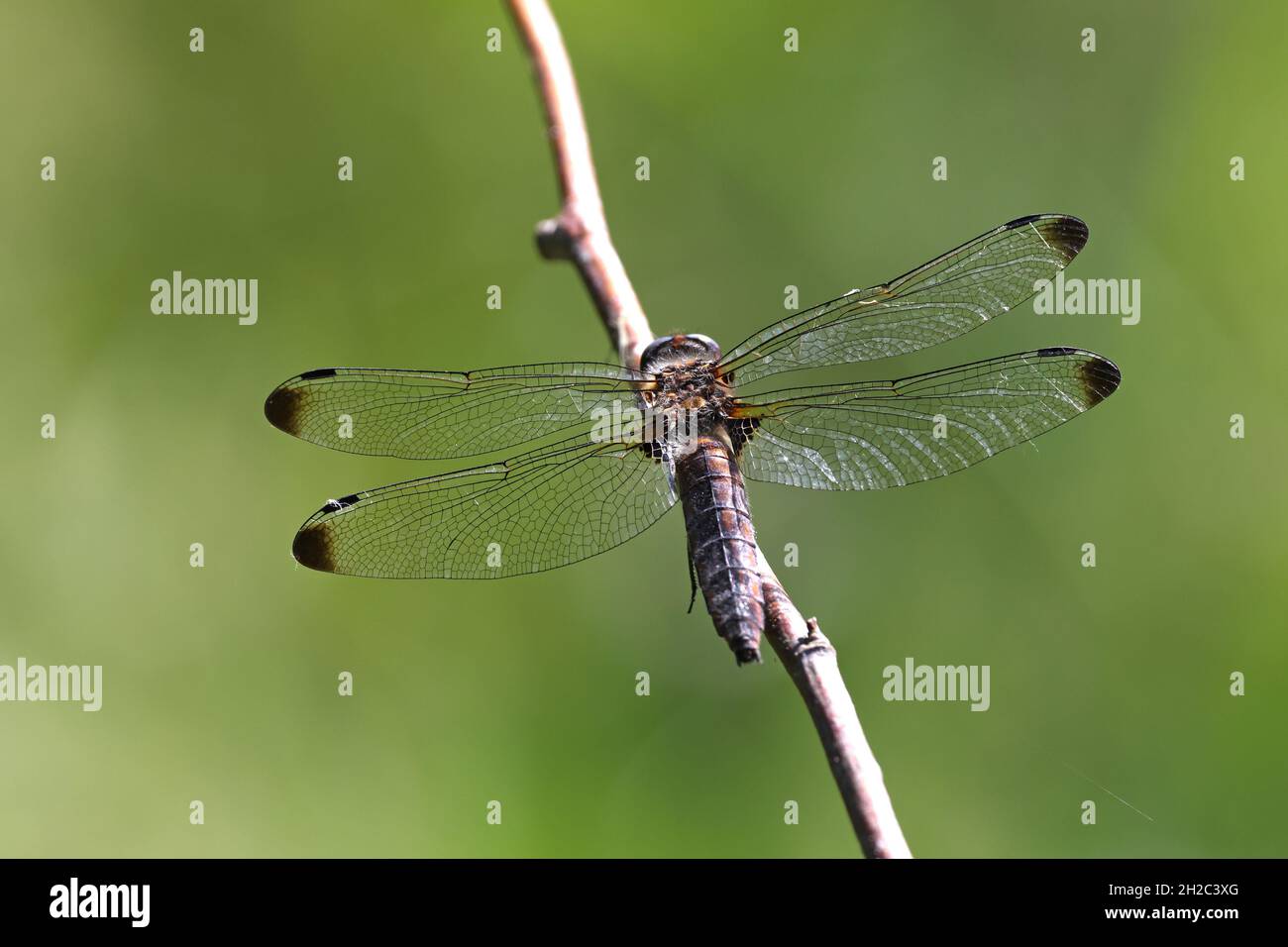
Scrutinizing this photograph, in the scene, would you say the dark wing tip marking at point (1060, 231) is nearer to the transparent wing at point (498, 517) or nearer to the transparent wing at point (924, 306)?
the transparent wing at point (924, 306)

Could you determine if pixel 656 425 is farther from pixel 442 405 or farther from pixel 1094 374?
pixel 1094 374

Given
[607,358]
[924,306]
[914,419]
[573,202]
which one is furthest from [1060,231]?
[607,358]

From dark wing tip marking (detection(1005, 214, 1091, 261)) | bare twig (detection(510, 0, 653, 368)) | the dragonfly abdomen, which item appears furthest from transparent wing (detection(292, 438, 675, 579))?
dark wing tip marking (detection(1005, 214, 1091, 261))

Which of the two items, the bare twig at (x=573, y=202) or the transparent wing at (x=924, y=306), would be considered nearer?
the bare twig at (x=573, y=202)

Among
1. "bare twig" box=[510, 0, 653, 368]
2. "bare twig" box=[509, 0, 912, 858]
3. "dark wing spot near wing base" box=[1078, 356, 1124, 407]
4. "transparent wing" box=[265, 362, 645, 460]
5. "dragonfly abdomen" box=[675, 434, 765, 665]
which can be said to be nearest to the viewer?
"bare twig" box=[509, 0, 912, 858]

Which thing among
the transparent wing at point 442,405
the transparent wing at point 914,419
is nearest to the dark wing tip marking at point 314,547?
the transparent wing at point 442,405

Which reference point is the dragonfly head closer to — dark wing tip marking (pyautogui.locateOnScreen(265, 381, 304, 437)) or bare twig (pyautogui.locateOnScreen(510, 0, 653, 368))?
bare twig (pyautogui.locateOnScreen(510, 0, 653, 368))
